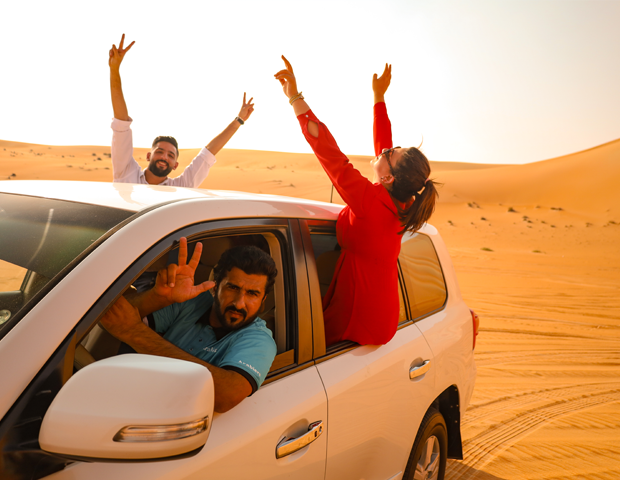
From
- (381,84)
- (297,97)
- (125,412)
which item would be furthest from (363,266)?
(381,84)

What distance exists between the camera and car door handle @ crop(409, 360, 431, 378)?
2.46m

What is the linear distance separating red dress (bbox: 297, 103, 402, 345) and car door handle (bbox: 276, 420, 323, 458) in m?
0.52

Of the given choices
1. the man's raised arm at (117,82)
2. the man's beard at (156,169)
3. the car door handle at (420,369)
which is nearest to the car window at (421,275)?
the car door handle at (420,369)

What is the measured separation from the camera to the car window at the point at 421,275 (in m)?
2.88

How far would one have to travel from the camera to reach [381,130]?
3.48 meters

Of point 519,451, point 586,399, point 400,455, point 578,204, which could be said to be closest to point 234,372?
point 400,455

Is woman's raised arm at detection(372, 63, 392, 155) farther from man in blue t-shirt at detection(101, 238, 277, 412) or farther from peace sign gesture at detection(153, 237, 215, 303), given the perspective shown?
peace sign gesture at detection(153, 237, 215, 303)

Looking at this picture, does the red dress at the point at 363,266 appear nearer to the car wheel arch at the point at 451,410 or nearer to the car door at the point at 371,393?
the car door at the point at 371,393

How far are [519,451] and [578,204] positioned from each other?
143 ft

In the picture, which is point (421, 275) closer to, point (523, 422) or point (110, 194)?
point (110, 194)

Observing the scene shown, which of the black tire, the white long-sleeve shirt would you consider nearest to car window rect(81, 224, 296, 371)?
the black tire

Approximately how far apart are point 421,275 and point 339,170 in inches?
40.1

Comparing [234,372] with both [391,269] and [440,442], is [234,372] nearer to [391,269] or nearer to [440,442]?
[391,269]

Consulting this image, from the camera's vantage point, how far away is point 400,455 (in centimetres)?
248
